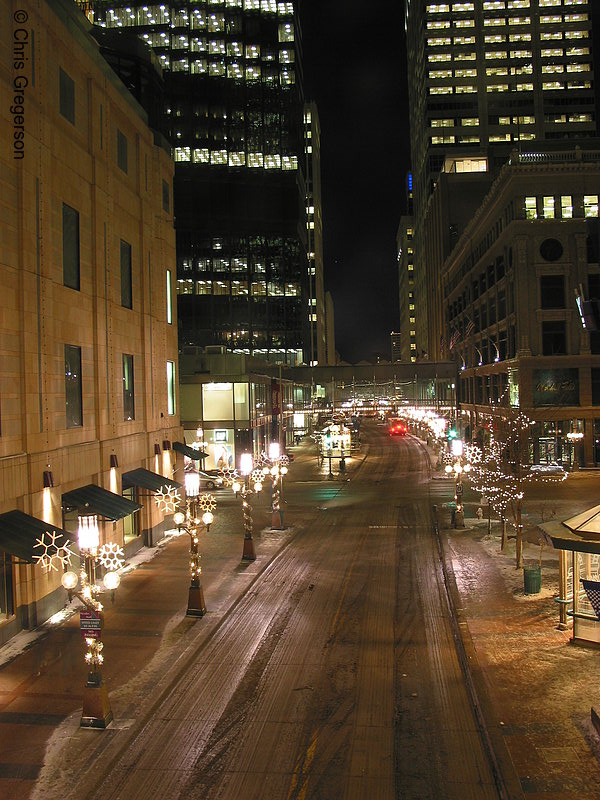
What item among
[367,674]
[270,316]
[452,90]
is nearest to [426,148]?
[452,90]

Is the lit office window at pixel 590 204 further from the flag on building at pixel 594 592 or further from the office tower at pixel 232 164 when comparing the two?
the office tower at pixel 232 164

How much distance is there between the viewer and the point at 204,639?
17.8m

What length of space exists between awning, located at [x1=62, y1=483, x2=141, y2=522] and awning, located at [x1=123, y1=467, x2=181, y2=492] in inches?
115

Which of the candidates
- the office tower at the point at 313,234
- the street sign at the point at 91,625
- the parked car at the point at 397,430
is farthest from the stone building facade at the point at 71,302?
the office tower at the point at 313,234

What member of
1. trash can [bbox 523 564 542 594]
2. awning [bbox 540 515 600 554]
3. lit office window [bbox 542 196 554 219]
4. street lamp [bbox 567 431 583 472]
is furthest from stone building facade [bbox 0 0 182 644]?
lit office window [bbox 542 196 554 219]

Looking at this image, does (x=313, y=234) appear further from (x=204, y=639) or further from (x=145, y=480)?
(x=204, y=639)

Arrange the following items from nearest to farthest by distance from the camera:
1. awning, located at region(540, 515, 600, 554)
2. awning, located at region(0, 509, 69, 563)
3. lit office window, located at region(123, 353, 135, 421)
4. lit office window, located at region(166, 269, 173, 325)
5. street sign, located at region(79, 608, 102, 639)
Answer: street sign, located at region(79, 608, 102, 639) < awning, located at region(540, 515, 600, 554) < awning, located at region(0, 509, 69, 563) < lit office window, located at region(123, 353, 135, 421) < lit office window, located at region(166, 269, 173, 325)

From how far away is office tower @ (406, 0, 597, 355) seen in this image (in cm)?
13200

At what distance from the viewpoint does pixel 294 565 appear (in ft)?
85.7

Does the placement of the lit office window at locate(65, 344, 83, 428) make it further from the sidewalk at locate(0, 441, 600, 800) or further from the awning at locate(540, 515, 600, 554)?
the awning at locate(540, 515, 600, 554)

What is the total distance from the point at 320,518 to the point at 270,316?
83.3m

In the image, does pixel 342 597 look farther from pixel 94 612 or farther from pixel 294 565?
pixel 94 612

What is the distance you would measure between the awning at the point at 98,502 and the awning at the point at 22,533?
2.15m

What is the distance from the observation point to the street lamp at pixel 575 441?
55.6 m
